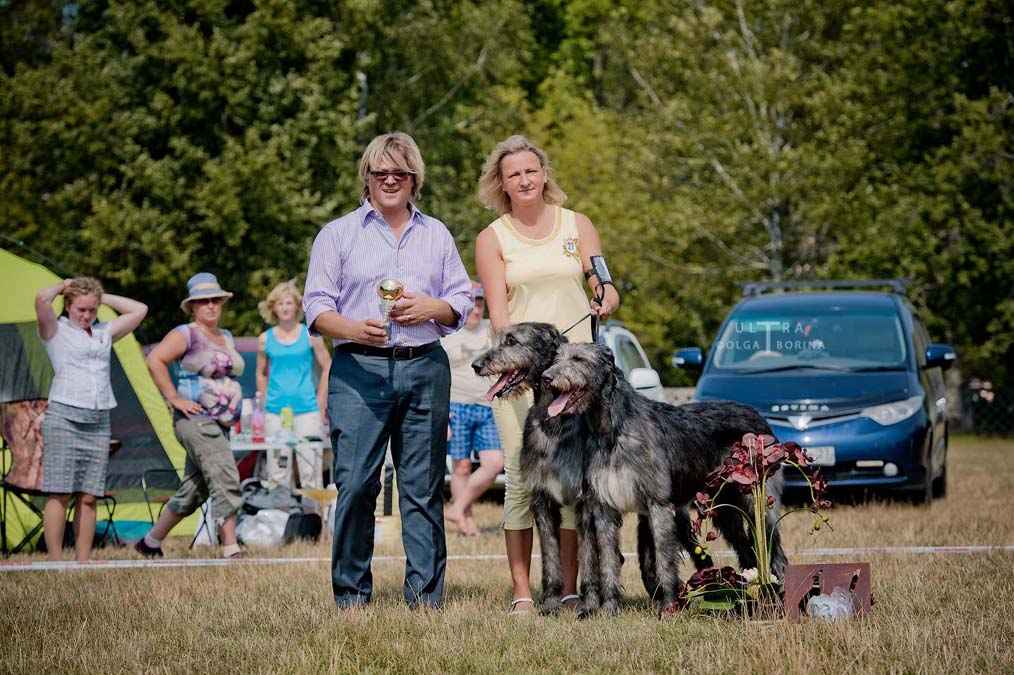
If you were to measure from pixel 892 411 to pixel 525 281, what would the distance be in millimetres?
5742

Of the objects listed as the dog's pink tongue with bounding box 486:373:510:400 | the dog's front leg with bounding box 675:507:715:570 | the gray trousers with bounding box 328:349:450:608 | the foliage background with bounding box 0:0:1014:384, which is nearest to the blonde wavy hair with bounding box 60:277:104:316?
the gray trousers with bounding box 328:349:450:608

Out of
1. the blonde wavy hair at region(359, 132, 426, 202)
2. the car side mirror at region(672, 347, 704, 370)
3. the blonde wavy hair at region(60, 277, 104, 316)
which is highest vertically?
the blonde wavy hair at region(359, 132, 426, 202)

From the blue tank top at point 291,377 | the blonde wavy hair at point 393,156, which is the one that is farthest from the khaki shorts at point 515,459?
the blue tank top at point 291,377

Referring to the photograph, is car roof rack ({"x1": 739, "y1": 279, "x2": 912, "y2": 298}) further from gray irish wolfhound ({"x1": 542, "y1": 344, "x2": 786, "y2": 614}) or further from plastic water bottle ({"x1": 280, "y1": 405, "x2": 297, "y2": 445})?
gray irish wolfhound ({"x1": 542, "y1": 344, "x2": 786, "y2": 614})

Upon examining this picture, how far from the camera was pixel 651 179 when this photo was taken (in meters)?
29.0

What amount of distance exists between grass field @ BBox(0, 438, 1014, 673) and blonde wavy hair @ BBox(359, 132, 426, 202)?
→ 7.15 feet

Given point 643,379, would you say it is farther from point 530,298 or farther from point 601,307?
point 601,307

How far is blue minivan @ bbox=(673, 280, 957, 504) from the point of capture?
432 inches

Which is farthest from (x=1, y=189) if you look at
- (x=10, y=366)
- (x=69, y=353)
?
(x=69, y=353)

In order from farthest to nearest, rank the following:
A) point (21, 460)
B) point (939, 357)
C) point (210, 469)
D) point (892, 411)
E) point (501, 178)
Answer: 1. point (939, 357)
2. point (892, 411)
3. point (21, 460)
4. point (210, 469)
5. point (501, 178)

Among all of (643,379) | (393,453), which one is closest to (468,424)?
(643,379)

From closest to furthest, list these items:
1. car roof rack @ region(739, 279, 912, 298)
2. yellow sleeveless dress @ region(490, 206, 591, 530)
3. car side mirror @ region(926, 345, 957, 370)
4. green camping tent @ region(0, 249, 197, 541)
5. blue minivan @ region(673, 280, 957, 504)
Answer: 1. yellow sleeveless dress @ region(490, 206, 591, 530)
2. green camping tent @ region(0, 249, 197, 541)
3. blue minivan @ region(673, 280, 957, 504)
4. car side mirror @ region(926, 345, 957, 370)
5. car roof rack @ region(739, 279, 912, 298)

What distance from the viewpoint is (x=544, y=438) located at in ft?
20.1

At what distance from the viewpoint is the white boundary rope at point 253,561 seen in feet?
26.9
